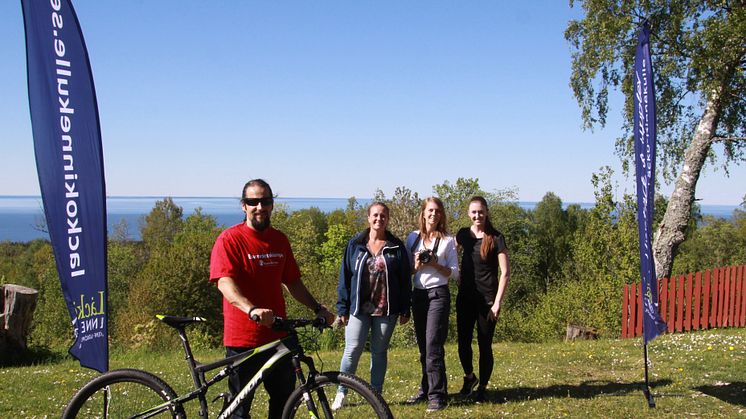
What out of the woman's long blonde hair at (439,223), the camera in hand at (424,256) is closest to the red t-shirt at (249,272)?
the camera in hand at (424,256)

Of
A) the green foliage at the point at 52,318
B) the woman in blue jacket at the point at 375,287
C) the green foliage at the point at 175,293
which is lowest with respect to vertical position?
the green foliage at the point at 52,318

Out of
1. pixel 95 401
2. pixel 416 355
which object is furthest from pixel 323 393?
pixel 416 355

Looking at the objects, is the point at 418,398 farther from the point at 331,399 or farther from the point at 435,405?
the point at 331,399

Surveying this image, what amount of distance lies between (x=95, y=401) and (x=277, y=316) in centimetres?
149

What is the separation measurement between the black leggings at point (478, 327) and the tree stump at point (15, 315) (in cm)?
863

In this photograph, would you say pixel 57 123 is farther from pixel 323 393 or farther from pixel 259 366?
pixel 323 393

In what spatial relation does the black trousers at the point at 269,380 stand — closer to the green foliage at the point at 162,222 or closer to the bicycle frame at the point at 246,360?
the bicycle frame at the point at 246,360

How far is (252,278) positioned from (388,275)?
180cm

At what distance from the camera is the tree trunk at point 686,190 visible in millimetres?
15016

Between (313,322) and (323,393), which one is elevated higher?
(313,322)

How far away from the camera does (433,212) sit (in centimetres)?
615

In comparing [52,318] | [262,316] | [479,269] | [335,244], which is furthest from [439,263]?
[335,244]

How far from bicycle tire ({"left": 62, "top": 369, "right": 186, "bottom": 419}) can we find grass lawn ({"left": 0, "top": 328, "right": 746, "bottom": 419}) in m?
2.37

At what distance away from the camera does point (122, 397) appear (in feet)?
14.6
